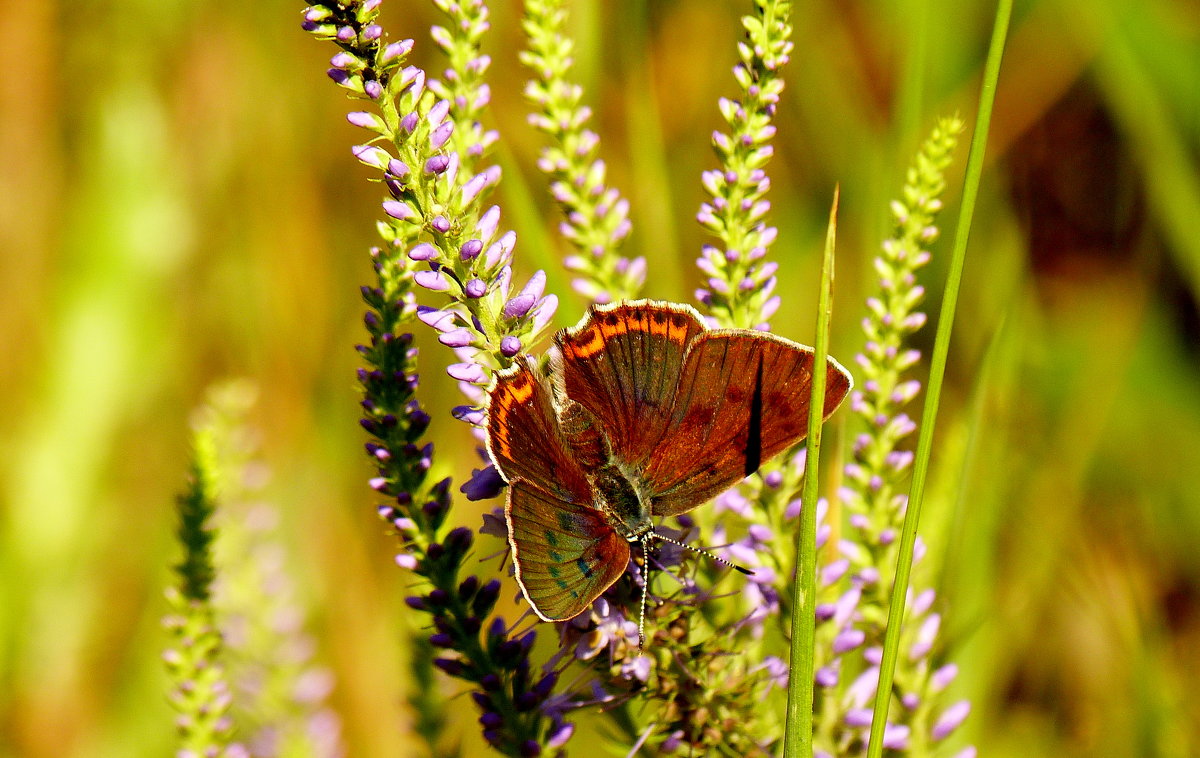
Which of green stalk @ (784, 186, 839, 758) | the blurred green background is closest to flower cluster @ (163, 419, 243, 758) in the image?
green stalk @ (784, 186, 839, 758)

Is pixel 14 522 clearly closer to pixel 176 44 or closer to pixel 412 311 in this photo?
pixel 176 44

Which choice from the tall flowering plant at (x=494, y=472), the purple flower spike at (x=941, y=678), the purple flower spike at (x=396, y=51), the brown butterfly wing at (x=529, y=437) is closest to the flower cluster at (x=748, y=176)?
the tall flowering plant at (x=494, y=472)

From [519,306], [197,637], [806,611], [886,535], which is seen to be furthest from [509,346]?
[197,637]

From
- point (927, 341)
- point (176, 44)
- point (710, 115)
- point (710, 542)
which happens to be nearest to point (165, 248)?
point (176, 44)

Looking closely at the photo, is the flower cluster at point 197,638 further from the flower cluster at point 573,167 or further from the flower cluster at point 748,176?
the flower cluster at point 748,176

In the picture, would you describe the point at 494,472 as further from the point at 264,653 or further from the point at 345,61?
the point at 264,653

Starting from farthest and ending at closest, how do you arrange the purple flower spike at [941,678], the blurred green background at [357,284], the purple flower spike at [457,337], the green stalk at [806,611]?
the blurred green background at [357,284]
the purple flower spike at [941,678]
the purple flower spike at [457,337]
the green stalk at [806,611]

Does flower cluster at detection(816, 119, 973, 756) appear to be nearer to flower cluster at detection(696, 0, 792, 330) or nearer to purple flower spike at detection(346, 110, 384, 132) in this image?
flower cluster at detection(696, 0, 792, 330)
